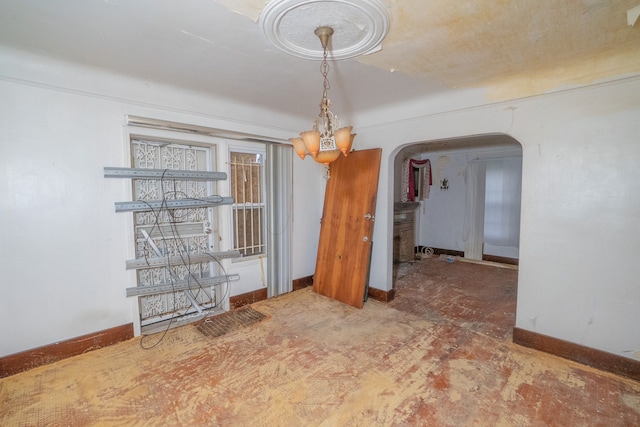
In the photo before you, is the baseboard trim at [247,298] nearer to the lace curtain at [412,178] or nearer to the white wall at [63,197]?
the white wall at [63,197]

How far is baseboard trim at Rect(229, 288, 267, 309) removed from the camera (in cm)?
353

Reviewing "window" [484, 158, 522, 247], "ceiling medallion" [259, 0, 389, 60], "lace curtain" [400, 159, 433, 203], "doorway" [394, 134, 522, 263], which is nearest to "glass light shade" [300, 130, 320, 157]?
"ceiling medallion" [259, 0, 389, 60]

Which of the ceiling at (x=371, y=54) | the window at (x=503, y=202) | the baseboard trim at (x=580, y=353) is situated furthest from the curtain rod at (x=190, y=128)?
the window at (x=503, y=202)

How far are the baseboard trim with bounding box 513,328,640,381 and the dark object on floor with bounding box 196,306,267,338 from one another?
2.72 meters

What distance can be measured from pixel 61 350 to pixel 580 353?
14.7ft

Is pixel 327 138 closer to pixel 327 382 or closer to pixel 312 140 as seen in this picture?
pixel 312 140

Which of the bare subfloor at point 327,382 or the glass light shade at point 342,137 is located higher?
the glass light shade at point 342,137

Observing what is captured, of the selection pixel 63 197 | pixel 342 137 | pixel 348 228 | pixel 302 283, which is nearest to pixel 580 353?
pixel 348 228

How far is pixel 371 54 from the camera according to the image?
2053 millimetres

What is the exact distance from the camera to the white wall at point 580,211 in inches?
84.1

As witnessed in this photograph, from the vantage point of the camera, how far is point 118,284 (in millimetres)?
2707

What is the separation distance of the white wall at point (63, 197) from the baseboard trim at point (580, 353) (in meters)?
3.88

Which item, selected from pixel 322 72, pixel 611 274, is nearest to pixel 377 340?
pixel 611 274

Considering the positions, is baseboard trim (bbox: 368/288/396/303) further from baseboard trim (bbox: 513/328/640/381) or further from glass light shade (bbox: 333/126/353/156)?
glass light shade (bbox: 333/126/353/156)
